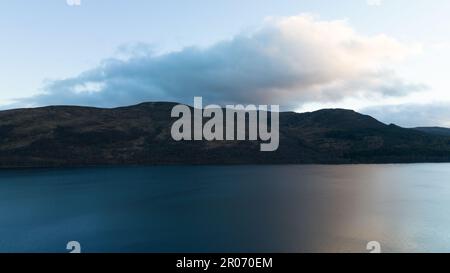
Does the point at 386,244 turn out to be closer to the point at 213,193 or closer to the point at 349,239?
the point at 349,239

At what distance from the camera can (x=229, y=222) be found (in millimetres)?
76000

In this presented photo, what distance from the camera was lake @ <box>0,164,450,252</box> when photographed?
59750 mm

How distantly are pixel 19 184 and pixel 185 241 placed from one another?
424 ft

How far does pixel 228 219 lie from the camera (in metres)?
79.2

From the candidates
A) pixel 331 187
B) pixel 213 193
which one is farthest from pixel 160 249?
pixel 331 187

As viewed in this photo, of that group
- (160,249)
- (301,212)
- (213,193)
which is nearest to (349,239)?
(301,212)

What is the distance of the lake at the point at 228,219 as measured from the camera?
59750 mm

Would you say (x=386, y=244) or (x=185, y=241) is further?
(x=185, y=241)
